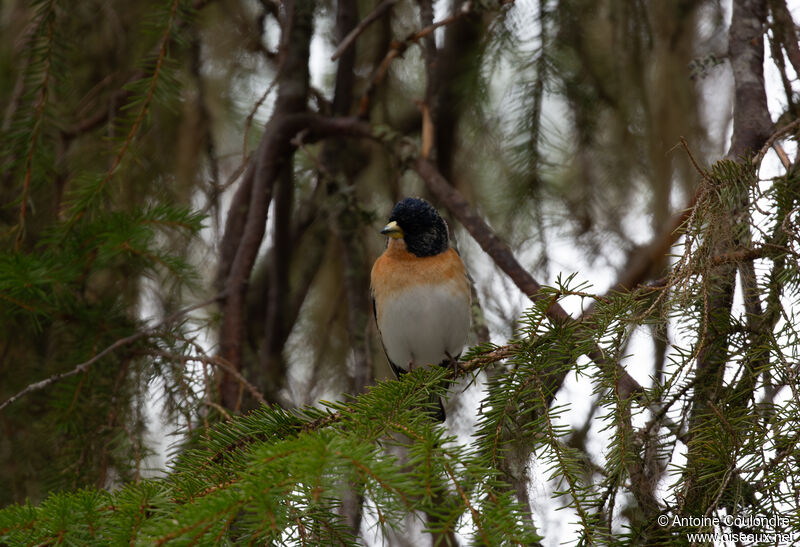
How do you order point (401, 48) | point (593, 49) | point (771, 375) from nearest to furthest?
point (771, 375) < point (401, 48) < point (593, 49)

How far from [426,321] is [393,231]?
431mm

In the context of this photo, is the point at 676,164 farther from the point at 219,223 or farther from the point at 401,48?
the point at 219,223

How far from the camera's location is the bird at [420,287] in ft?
10.4

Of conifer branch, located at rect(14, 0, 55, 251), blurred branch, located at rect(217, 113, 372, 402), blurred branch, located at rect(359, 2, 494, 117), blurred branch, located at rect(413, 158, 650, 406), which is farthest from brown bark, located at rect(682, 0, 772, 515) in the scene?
conifer branch, located at rect(14, 0, 55, 251)

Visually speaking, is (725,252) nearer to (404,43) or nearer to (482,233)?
(482,233)

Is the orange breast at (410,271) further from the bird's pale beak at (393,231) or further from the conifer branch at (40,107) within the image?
the conifer branch at (40,107)

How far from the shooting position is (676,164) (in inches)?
133

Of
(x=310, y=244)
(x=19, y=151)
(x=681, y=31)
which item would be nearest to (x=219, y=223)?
(x=310, y=244)

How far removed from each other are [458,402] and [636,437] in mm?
2069

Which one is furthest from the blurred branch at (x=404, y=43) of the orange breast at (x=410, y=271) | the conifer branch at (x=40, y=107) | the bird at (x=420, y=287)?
the conifer branch at (x=40, y=107)

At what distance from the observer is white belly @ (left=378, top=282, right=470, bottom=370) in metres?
3.15

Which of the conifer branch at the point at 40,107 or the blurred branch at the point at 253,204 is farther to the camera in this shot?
the blurred branch at the point at 253,204

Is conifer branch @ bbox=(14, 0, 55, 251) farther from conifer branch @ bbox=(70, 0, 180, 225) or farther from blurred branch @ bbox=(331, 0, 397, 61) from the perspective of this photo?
blurred branch @ bbox=(331, 0, 397, 61)

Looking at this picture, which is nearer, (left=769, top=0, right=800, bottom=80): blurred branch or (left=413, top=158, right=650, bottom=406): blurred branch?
(left=769, top=0, right=800, bottom=80): blurred branch
